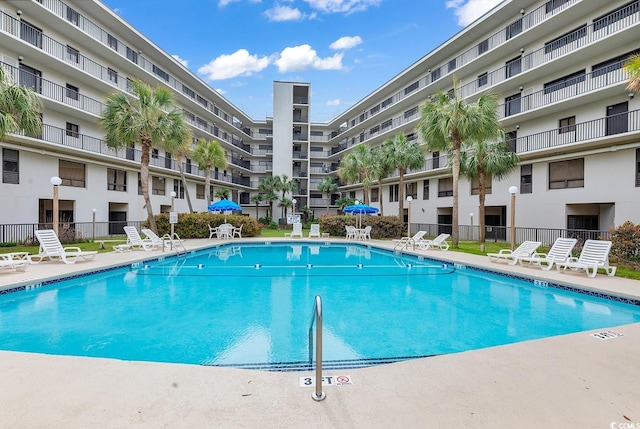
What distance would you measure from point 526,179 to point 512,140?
261cm

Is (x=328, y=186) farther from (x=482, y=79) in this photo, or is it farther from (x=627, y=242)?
(x=627, y=242)

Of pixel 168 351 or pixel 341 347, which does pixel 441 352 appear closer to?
pixel 341 347

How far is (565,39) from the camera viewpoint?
17.7 meters

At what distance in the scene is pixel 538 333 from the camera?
5.43 meters

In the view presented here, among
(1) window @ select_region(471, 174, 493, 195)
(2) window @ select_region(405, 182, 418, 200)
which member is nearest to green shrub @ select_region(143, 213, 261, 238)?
(2) window @ select_region(405, 182, 418, 200)

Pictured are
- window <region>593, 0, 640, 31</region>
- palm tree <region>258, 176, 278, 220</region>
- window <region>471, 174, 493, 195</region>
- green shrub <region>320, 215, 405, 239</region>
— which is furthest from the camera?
palm tree <region>258, 176, 278, 220</region>

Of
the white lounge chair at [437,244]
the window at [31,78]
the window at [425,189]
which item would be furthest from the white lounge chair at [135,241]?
the window at [425,189]

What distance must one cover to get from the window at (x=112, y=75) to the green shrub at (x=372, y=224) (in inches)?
711

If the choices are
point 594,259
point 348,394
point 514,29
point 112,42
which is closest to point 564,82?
point 514,29

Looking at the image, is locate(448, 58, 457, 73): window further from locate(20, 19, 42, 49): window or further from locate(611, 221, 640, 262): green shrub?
locate(20, 19, 42, 49): window

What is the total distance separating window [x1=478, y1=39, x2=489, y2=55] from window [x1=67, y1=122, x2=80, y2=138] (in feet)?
90.0

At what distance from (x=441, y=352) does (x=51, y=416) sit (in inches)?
174

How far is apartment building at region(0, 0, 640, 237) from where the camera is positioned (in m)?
15.7

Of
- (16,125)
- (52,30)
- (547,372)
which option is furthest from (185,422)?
(52,30)
